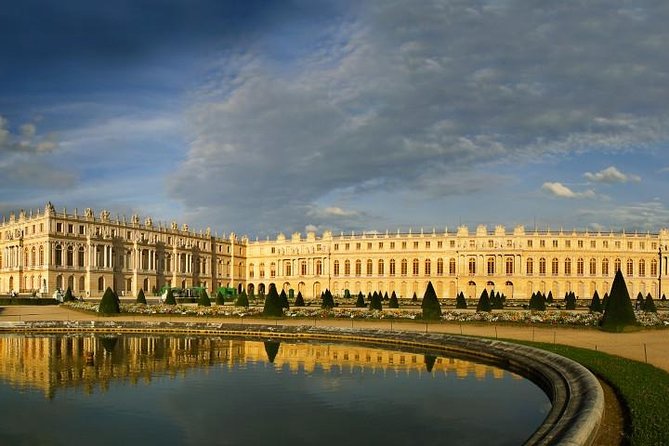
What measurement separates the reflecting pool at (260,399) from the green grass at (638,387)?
1.68 metres

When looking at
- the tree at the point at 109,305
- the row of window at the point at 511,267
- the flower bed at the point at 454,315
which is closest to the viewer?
the flower bed at the point at 454,315

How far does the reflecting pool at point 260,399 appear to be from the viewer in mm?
12625

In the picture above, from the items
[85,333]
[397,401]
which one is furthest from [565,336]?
[85,333]

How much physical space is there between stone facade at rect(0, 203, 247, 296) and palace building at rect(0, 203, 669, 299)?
0.44ft

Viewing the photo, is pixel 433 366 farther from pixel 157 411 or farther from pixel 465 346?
pixel 157 411

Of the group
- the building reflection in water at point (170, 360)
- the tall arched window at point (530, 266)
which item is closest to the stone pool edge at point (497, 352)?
the building reflection in water at point (170, 360)

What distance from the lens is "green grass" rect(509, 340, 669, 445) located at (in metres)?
9.76

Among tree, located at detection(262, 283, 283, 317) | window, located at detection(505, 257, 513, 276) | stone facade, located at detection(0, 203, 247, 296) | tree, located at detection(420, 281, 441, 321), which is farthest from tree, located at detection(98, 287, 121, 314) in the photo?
window, located at detection(505, 257, 513, 276)

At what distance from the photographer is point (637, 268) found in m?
91.2

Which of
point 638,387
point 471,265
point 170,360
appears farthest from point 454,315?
point 471,265

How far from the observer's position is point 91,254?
82438 millimetres

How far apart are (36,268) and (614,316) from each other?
70.5 metres

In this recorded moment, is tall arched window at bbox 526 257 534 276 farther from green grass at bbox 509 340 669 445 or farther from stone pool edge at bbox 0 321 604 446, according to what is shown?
green grass at bbox 509 340 669 445

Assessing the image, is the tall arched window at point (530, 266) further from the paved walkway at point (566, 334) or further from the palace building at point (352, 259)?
the paved walkway at point (566, 334)
